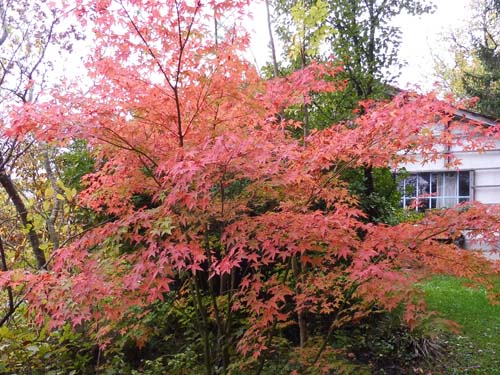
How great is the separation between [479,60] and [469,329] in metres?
16.0

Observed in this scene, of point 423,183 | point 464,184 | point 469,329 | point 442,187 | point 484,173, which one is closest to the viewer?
point 469,329

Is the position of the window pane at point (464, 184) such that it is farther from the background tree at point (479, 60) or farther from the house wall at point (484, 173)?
the background tree at point (479, 60)

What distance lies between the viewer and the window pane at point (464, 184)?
12812mm

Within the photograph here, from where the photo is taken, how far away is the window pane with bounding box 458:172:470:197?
1281 centimetres

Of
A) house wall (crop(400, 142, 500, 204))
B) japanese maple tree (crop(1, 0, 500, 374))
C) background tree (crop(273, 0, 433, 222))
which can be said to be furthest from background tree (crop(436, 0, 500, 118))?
japanese maple tree (crop(1, 0, 500, 374))

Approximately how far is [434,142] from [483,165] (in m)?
10.5

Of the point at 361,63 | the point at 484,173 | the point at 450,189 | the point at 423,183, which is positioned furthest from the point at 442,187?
the point at 361,63

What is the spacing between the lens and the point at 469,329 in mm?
5895

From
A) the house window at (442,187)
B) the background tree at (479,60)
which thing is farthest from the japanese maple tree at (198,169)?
the background tree at (479,60)

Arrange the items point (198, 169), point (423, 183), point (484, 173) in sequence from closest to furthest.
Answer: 1. point (198, 169)
2. point (484, 173)
3. point (423, 183)

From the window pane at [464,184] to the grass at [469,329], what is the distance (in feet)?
16.9

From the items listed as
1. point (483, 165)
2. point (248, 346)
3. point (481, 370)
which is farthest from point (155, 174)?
point (483, 165)

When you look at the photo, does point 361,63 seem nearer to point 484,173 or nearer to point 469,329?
point 469,329

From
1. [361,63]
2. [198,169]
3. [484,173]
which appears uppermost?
[361,63]
